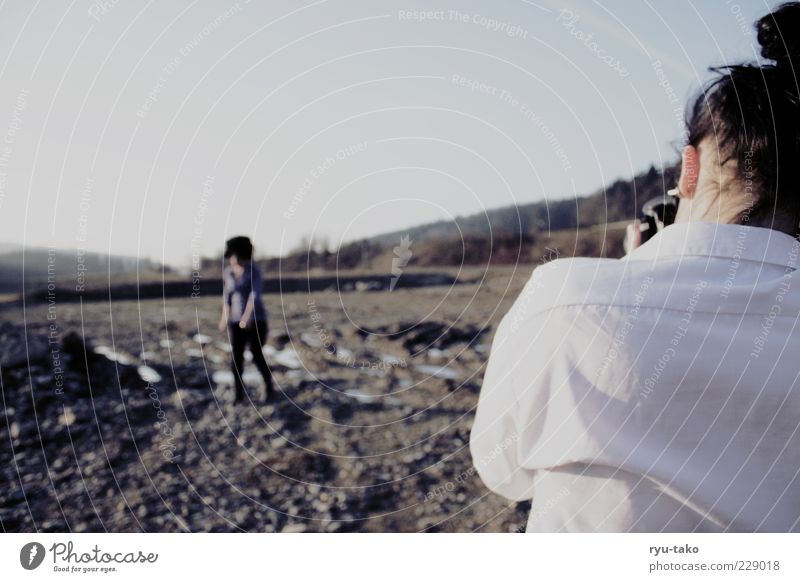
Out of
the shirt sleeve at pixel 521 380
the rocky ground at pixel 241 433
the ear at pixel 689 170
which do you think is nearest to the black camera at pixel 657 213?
the ear at pixel 689 170

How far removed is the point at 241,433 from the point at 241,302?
2.54 feet

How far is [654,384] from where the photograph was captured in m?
0.80

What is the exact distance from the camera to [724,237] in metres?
0.86

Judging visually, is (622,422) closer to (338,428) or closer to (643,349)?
(643,349)

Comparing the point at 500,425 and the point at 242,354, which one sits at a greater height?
the point at 500,425

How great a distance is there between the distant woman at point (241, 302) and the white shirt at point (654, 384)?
8.99 feet

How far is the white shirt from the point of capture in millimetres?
776

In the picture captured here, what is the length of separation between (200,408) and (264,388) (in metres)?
0.36

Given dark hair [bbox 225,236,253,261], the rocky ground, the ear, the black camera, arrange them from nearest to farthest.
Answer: the ear < the black camera < the rocky ground < dark hair [bbox 225,236,253,261]

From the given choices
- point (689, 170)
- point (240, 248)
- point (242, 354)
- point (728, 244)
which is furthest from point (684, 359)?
point (242, 354)

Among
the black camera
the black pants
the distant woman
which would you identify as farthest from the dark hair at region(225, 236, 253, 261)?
the black camera

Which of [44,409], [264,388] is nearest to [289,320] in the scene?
[264,388]

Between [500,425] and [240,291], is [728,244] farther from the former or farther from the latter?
[240,291]

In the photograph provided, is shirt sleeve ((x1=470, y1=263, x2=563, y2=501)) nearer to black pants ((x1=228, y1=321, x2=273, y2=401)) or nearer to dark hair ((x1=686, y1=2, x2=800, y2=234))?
dark hair ((x1=686, y1=2, x2=800, y2=234))
